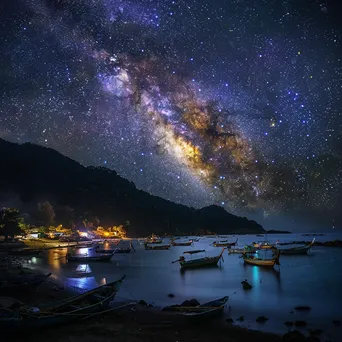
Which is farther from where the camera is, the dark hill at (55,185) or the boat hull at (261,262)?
the dark hill at (55,185)

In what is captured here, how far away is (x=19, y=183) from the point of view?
469 ft

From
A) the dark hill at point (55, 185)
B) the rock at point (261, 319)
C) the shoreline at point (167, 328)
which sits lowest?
the rock at point (261, 319)

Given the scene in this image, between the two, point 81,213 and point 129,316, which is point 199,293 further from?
point 81,213

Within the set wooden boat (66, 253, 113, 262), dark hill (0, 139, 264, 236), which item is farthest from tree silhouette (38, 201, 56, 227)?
wooden boat (66, 253, 113, 262)

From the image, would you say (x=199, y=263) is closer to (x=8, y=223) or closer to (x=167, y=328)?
(x=167, y=328)

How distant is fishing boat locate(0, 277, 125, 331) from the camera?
1255 centimetres

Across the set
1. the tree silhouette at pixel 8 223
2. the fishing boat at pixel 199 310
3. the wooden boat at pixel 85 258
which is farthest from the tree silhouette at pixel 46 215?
the fishing boat at pixel 199 310

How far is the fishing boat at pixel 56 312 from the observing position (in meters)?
12.5

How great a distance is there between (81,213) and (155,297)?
450 ft

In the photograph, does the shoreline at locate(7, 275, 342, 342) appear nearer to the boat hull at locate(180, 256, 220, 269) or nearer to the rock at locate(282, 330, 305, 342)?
the rock at locate(282, 330, 305, 342)

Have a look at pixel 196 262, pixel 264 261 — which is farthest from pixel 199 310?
pixel 264 261

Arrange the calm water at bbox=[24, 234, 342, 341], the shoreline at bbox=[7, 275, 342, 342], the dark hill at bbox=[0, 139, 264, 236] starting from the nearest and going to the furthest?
1. the shoreline at bbox=[7, 275, 342, 342]
2. the calm water at bbox=[24, 234, 342, 341]
3. the dark hill at bbox=[0, 139, 264, 236]

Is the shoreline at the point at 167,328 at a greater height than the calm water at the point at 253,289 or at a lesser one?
greater

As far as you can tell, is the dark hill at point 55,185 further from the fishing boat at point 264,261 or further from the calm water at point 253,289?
the calm water at point 253,289
